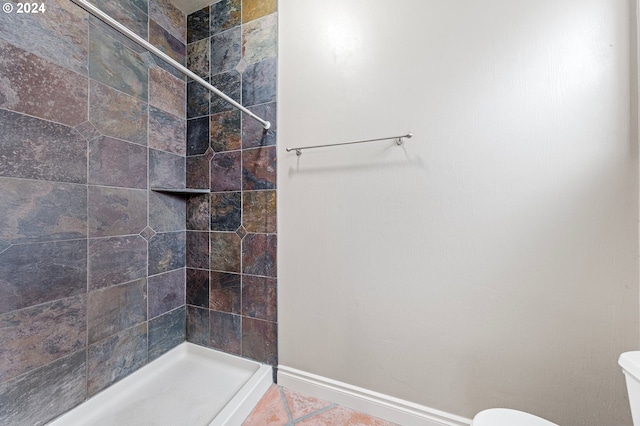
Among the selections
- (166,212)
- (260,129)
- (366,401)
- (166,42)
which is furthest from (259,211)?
(166,42)

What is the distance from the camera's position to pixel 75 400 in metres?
1.02

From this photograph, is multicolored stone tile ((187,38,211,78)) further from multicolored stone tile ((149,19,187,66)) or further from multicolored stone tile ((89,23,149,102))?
multicolored stone tile ((89,23,149,102))

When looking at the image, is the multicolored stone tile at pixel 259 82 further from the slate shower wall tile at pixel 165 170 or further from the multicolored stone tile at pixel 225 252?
the multicolored stone tile at pixel 225 252

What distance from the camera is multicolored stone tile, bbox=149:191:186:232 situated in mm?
1348

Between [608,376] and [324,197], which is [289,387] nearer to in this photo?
[324,197]

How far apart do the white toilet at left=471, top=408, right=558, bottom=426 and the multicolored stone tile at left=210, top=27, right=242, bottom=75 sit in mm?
1900

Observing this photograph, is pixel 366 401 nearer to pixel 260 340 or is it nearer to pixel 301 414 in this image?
pixel 301 414

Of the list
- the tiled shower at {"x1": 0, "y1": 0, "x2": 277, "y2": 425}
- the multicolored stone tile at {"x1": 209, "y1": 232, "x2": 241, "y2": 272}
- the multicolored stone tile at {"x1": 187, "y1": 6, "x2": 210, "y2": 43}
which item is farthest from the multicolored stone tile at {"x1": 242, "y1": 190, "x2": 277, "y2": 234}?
the multicolored stone tile at {"x1": 187, "y1": 6, "x2": 210, "y2": 43}

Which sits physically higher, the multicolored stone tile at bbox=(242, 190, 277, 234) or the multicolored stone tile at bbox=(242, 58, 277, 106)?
the multicolored stone tile at bbox=(242, 58, 277, 106)

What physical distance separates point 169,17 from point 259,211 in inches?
51.7

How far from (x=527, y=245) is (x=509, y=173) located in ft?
0.93

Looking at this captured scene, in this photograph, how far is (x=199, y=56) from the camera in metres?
1.47

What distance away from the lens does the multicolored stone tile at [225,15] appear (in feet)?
4.44

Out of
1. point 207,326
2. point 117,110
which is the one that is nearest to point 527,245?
point 207,326
